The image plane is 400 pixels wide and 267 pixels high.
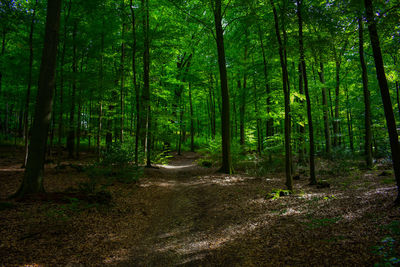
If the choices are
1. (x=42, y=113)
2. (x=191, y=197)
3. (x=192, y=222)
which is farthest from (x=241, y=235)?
(x=42, y=113)

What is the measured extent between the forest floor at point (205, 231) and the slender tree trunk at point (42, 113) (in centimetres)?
77

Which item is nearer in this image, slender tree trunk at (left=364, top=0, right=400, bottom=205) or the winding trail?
the winding trail

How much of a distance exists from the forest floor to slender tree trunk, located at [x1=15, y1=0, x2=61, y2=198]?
Answer: 0.77m

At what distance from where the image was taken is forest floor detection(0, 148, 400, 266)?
3.76 metres

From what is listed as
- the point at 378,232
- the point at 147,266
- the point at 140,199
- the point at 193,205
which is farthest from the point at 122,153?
the point at 378,232

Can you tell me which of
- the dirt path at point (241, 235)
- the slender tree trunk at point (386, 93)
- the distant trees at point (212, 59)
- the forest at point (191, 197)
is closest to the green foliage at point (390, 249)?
the forest at point (191, 197)

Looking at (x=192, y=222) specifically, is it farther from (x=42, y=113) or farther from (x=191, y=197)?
(x=42, y=113)

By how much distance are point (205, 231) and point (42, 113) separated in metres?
6.39

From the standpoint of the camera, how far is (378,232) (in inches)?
147

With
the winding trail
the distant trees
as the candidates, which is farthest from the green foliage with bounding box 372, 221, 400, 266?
the distant trees

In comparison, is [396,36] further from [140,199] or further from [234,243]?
[140,199]

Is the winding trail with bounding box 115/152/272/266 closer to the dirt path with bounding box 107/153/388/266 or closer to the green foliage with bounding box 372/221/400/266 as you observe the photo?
the dirt path with bounding box 107/153/388/266

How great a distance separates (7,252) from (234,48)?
62.0ft

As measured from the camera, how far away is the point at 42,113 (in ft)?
22.2
